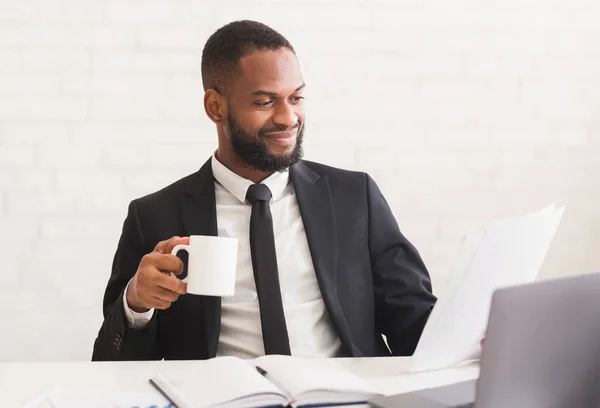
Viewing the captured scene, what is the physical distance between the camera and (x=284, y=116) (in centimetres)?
148

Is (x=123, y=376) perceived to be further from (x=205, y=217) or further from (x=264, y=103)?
(x=264, y=103)

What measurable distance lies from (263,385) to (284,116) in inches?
26.1

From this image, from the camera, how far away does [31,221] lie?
210cm

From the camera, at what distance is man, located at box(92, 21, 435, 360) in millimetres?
1385

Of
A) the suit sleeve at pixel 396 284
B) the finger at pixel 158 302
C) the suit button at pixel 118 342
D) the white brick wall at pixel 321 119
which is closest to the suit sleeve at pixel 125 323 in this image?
the suit button at pixel 118 342

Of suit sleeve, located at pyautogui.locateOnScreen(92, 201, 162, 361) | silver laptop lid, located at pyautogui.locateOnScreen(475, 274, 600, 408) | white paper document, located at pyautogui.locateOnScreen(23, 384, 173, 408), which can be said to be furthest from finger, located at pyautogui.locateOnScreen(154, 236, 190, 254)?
silver laptop lid, located at pyautogui.locateOnScreen(475, 274, 600, 408)

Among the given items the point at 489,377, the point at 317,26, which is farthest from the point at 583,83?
the point at 489,377

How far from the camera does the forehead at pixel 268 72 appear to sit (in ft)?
4.90

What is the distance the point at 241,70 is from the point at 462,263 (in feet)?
2.47

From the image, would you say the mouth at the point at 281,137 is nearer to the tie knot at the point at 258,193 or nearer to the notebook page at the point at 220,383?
the tie knot at the point at 258,193

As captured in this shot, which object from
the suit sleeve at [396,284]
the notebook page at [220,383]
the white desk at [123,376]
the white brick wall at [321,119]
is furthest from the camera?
the white brick wall at [321,119]

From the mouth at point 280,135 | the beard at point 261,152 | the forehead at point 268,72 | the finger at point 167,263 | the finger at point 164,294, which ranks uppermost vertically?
the forehead at point 268,72

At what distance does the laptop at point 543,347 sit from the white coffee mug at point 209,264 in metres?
0.46

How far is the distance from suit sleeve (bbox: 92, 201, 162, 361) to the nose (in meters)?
0.33
